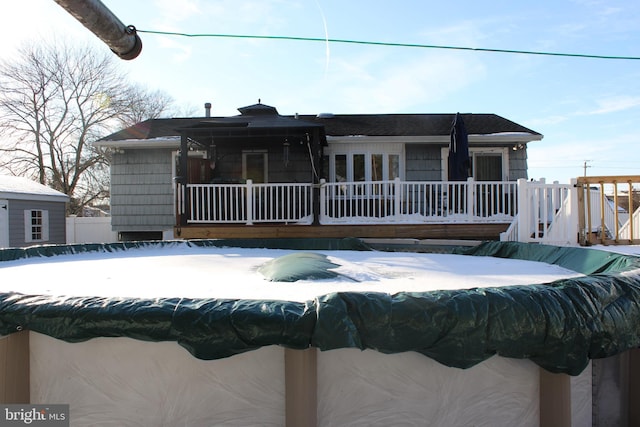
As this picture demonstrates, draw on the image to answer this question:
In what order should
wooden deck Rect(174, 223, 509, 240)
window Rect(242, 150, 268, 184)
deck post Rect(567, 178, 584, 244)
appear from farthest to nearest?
window Rect(242, 150, 268, 184) → wooden deck Rect(174, 223, 509, 240) → deck post Rect(567, 178, 584, 244)

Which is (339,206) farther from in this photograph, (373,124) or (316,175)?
(373,124)

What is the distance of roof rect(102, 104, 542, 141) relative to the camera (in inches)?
358

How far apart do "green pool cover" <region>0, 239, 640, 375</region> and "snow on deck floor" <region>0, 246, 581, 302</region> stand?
509 mm

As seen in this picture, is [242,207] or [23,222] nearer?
[242,207]

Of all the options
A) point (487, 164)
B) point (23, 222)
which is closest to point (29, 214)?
point (23, 222)

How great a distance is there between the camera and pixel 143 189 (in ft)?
32.0

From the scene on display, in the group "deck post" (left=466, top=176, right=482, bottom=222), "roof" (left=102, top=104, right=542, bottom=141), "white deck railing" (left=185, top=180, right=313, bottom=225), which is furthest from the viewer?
"roof" (left=102, top=104, right=542, bottom=141)

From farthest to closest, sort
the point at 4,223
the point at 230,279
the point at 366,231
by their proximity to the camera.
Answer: the point at 4,223
the point at 366,231
the point at 230,279

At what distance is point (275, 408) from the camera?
1.65 m

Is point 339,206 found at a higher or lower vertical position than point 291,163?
lower

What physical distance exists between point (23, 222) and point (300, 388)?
1372 cm

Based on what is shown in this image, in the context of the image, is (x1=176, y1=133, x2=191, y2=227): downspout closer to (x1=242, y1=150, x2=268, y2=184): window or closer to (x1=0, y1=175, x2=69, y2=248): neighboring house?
(x1=242, y1=150, x2=268, y2=184): window

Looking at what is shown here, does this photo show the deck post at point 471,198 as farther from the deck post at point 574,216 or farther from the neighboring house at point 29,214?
the neighboring house at point 29,214

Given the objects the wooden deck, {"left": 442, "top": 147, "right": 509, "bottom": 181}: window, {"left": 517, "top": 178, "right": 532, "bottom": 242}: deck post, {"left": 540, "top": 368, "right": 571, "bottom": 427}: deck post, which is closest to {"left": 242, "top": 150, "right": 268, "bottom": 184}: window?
the wooden deck
